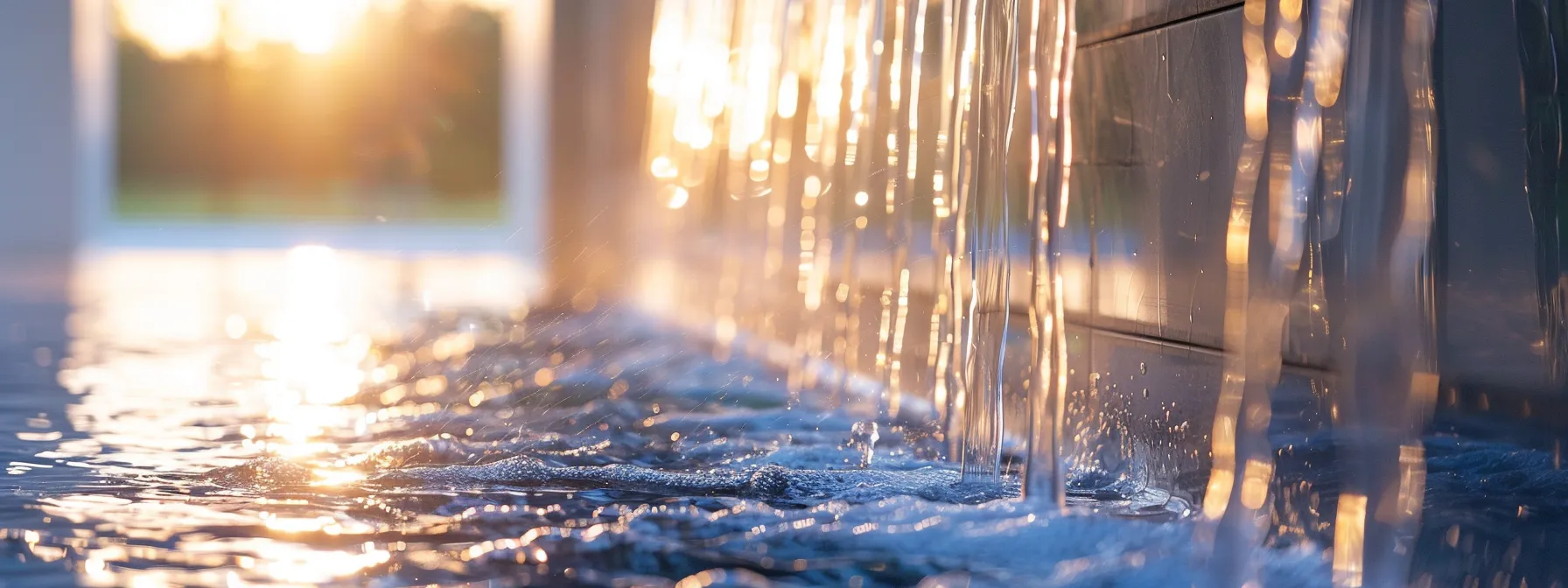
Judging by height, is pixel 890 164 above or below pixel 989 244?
above

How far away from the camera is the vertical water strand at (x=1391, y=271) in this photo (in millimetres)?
1062

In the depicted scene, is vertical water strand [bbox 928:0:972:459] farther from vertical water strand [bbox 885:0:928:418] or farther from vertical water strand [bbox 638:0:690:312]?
vertical water strand [bbox 638:0:690:312]

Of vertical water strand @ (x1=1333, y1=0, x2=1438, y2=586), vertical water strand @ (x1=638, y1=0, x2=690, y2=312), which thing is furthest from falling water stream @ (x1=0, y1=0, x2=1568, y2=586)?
vertical water strand @ (x1=638, y1=0, x2=690, y2=312)

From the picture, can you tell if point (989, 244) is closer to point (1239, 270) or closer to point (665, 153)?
point (1239, 270)

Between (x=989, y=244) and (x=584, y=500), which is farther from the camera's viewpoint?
(x=989, y=244)

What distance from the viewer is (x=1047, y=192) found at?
1.43 m

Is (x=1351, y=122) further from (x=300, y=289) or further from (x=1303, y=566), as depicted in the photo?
(x=300, y=289)

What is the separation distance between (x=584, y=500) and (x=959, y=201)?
0.65m

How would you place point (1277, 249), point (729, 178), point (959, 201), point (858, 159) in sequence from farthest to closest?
point (729, 178)
point (858, 159)
point (959, 201)
point (1277, 249)

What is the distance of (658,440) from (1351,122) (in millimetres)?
923

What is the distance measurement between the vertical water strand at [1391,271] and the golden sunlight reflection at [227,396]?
2.62 ft

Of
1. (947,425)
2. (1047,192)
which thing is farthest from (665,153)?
(1047,192)

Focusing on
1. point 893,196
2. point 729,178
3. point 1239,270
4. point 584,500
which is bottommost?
point 584,500

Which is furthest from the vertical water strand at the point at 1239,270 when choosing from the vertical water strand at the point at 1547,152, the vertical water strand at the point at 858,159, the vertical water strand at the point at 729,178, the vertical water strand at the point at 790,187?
the vertical water strand at the point at 729,178
